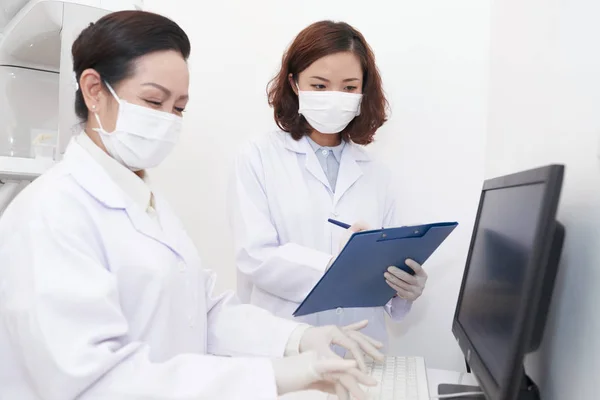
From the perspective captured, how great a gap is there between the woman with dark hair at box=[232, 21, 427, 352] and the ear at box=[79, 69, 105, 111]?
60 centimetres

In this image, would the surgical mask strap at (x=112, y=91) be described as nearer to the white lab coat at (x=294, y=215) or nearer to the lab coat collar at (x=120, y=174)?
the lab coat collar at (x=120, y=174)

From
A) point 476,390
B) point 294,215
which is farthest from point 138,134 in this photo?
point 476,390

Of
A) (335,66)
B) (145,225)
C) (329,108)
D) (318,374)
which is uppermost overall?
(335,66)

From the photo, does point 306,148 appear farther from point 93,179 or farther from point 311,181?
point 93,179

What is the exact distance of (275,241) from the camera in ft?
5.01

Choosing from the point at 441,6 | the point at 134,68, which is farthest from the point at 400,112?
the point at 134,68

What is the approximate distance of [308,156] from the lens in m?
1.65

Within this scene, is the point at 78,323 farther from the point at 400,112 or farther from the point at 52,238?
the point at 400,112

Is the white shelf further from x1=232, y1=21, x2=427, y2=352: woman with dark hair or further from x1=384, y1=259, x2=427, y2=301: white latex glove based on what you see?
x1=384, y1=259, x2=427, y2=301: white latex glove

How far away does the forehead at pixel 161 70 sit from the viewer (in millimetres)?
988

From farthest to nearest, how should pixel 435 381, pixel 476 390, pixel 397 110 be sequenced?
pixel 397 110 → pixel 435 381 → pixel 476 390

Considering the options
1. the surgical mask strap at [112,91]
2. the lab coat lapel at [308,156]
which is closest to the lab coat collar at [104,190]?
the surgical mask strap at [112,91]

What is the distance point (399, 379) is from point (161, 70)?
2.67 ft

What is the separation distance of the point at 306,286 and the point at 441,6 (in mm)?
1152
